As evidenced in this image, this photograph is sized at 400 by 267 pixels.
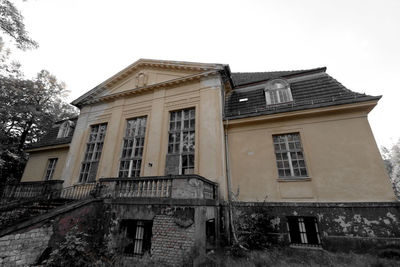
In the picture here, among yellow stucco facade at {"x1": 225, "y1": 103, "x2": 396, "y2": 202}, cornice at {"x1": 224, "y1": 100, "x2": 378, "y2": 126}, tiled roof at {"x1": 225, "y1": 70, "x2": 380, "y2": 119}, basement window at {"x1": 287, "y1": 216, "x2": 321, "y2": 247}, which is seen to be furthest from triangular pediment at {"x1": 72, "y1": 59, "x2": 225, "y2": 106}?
basement window at {"x1": 287, "y1": 216, "x2": 321, "y2": 247}

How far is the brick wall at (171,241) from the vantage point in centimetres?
551

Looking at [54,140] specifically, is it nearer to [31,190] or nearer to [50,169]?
[50,169]

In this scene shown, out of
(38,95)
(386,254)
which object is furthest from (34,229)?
(38,95)

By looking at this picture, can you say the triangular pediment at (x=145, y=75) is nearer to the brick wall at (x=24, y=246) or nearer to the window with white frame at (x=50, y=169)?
the window with white frame at (x=50, y=169)

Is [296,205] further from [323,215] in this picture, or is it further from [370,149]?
[370,149]

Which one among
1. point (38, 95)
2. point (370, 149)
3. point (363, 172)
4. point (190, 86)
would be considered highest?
point (38, 95)

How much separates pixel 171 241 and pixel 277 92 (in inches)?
356

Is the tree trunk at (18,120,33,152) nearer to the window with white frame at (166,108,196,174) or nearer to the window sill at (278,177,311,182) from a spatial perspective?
the window with white frame at (166,108,196,174)

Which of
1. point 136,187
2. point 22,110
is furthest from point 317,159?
point 22,110

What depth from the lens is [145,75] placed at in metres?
13.1

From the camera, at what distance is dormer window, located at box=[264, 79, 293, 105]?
976cm

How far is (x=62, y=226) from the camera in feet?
19.8

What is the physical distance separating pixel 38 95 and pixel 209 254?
22816mm

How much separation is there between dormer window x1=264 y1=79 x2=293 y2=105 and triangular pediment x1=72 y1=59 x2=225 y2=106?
308 centimetres
